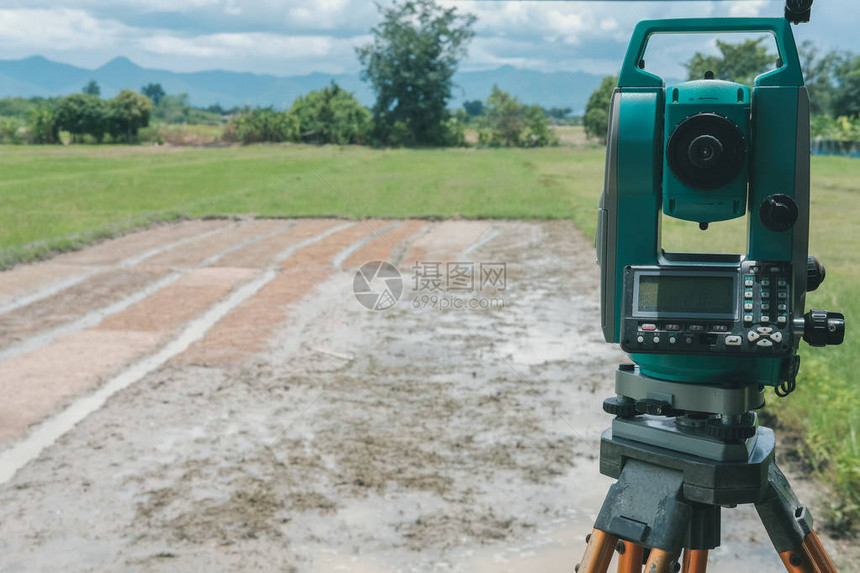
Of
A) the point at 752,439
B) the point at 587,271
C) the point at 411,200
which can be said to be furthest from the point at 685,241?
the point at 752,439

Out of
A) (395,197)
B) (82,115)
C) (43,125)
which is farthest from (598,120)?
(82,115)

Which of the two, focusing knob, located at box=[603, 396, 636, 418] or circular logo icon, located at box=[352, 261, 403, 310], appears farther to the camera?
circular logo icon, located at box=[352, 261, 403, 310]

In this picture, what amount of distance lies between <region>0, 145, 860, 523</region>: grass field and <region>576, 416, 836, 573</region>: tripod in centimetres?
179

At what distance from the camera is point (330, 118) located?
2269 centimetres

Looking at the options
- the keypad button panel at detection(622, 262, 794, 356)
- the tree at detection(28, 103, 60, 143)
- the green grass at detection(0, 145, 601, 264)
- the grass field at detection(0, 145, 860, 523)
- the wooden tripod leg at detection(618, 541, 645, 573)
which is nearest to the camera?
the keypad button panel at detection(622, 262, 794, 356)

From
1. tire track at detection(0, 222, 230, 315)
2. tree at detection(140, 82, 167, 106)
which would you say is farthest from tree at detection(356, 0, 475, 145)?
tree at detection(140, 82, 167, 106)

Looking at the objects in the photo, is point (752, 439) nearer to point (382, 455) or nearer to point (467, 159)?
point (382, 455)

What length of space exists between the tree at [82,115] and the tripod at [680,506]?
2376 cm

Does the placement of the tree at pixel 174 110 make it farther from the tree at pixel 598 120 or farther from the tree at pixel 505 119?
the tree at pixel 598 120

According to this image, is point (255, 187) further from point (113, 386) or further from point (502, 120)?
point (113, 386)

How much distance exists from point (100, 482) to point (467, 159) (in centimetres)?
1919

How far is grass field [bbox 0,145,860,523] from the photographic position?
4.22 m
